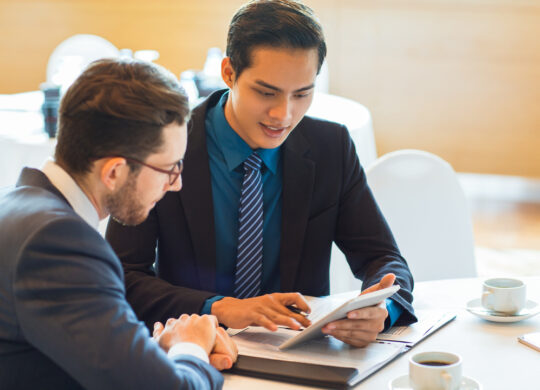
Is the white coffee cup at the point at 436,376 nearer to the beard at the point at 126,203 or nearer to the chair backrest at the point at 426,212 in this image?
the beard at the point at 126,203

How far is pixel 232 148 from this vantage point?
5.92 feet

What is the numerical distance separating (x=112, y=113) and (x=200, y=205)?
0.71 m

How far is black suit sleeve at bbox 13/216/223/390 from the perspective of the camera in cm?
95

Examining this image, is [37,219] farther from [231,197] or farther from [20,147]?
[20,147]

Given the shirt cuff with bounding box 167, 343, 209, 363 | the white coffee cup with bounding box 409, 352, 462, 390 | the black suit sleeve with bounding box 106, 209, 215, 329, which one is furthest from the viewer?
the black suit sleeve with bounding box 106, 209, 215, 329

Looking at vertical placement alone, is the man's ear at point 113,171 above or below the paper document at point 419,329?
above

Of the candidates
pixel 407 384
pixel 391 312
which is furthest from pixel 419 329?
pixel 407 384

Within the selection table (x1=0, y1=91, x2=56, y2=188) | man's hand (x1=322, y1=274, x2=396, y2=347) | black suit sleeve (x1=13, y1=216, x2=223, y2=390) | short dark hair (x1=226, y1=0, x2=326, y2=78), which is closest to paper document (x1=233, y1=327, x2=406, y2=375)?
man's hand (x1=322, y1=274, x2=396, y2=347)

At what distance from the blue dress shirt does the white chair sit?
0.54m

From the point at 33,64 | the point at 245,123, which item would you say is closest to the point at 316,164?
the point at 245,123

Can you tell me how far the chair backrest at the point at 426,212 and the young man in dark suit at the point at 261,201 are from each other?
0.41 meters

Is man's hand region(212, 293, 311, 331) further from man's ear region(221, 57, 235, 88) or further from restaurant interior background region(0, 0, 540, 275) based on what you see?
restaurant interior background region(0, 0, 540, 275)

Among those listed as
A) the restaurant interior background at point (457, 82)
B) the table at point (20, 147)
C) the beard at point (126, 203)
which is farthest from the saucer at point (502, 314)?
the restaurant interior background at point (457, 82)

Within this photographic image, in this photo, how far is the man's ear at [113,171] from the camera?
1.10 metres
